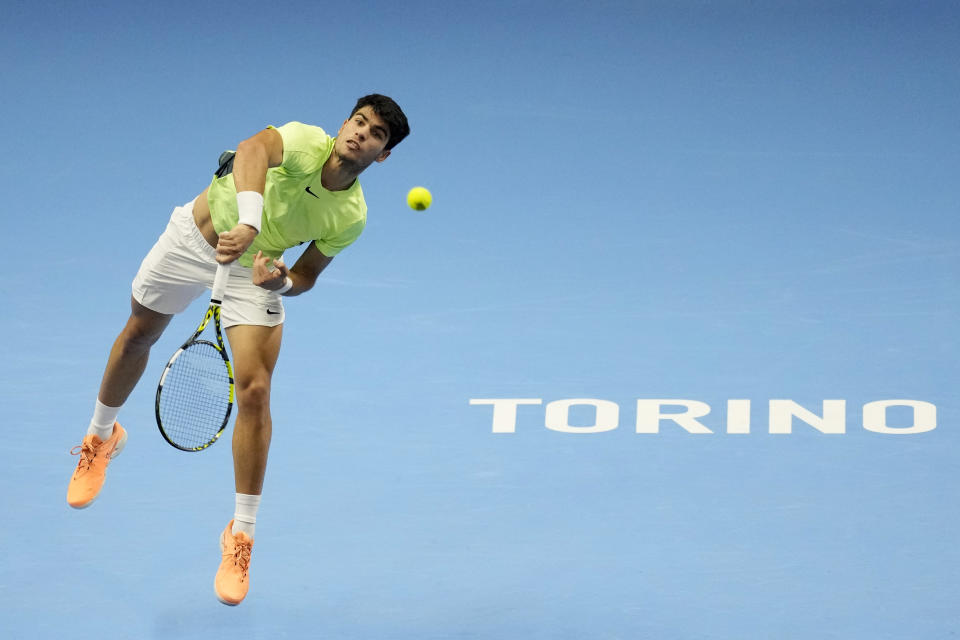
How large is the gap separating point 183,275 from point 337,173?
853 mm

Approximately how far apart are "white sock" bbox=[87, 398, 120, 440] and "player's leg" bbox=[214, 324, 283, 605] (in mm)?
960

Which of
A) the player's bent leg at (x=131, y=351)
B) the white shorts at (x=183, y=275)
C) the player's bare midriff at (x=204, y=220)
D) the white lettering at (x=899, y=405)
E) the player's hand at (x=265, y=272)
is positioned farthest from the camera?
→ the white lettering at (x=899, y=405)

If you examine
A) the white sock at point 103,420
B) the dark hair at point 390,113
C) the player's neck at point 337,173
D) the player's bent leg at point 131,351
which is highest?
the dark hair at point 390,113

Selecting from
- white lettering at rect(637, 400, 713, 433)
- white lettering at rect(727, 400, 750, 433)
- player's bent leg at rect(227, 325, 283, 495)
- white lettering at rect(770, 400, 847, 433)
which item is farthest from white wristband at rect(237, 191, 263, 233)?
white lettering at rect(770, 400, 847, 433)

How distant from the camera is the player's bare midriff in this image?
6566 millimetres

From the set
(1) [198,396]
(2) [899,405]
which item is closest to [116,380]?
(1) [198,396]

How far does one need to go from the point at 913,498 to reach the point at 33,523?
172 inches

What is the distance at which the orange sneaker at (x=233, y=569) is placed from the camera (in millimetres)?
6203

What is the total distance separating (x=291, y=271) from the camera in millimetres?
6582

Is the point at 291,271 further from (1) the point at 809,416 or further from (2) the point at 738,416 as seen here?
(1) the point at 809,416

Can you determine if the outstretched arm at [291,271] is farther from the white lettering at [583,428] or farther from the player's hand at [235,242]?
the white lettering at [583,428]

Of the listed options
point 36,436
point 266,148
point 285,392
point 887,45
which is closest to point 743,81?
point 887,45

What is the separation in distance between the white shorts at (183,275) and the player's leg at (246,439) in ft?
0.49

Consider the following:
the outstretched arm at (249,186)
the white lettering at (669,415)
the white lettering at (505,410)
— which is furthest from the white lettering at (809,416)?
the outstretched arm at (249,186)
